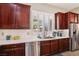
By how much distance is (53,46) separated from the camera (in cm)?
292

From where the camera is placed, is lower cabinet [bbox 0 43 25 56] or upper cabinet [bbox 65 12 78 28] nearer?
lower cabinet [bbox 0 43 25 56]

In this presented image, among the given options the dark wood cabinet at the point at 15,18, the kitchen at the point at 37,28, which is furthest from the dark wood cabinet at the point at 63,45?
the dark wood cabinet at the point at 15,18

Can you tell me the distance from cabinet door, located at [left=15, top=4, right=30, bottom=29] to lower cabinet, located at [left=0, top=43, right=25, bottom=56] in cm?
43

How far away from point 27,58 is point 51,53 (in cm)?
55

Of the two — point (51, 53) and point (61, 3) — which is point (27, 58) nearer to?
point (51, 53)

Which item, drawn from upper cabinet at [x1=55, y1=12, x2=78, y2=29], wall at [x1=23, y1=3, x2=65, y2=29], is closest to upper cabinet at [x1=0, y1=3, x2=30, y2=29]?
wall at [x1=23, y1=3, x2=65, y2=29]

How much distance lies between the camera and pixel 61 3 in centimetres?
263

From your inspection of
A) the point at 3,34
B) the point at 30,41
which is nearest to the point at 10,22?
the point at 3,34

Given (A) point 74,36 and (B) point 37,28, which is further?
(A) point 74,36

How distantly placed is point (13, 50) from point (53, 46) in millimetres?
906

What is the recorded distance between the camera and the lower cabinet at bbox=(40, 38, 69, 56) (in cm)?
280

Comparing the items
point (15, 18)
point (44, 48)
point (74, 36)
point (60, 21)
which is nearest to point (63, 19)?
point (60, 21)

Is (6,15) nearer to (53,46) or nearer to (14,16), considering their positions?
(14,16)

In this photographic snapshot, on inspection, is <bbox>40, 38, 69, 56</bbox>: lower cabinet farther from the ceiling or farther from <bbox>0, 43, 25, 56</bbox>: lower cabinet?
the ceiling
